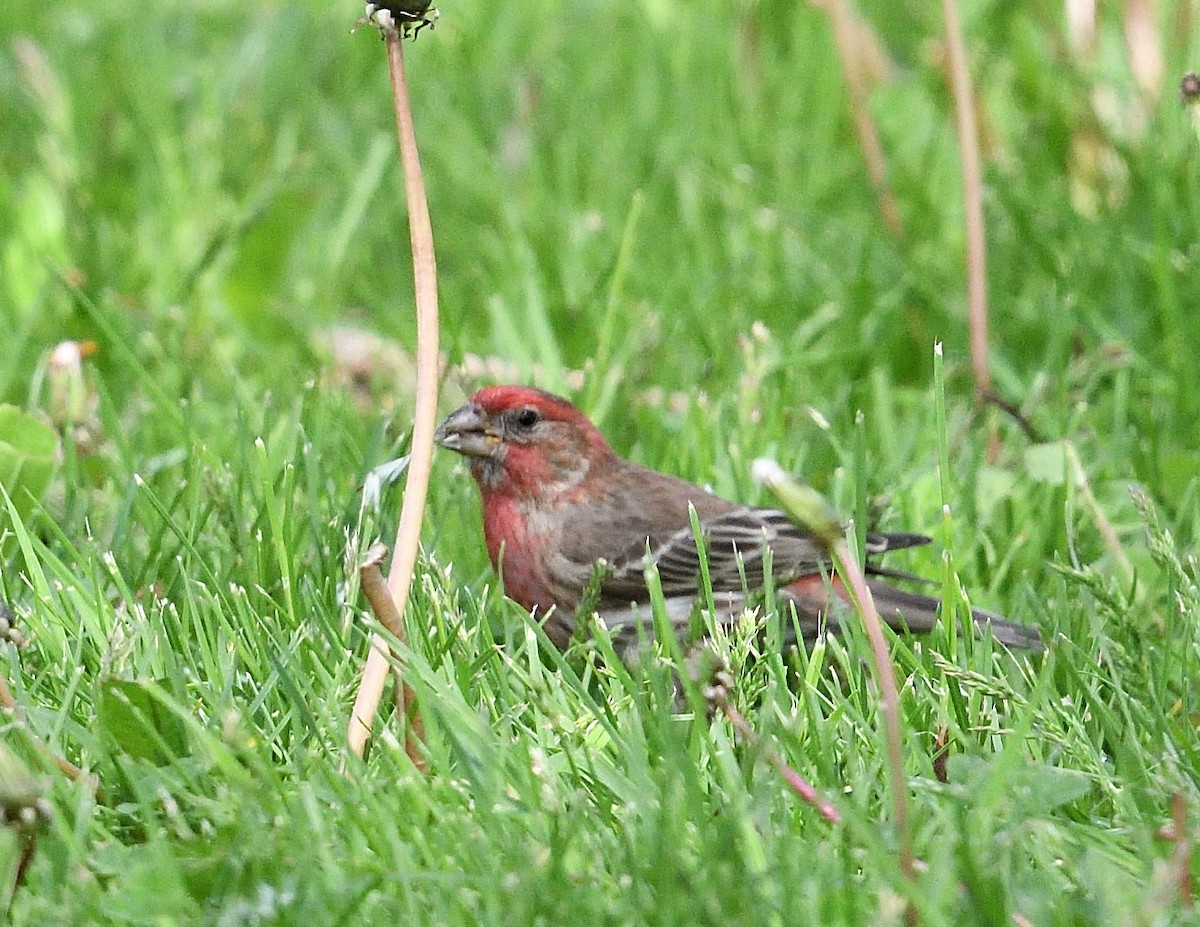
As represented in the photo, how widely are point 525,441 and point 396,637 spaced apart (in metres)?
1.41

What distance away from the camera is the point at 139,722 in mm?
2527

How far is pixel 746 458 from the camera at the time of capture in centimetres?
400

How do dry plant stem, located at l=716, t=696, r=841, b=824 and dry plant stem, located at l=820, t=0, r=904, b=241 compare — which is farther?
dry plant stem, located at l=820, t=0, r=904, b=241

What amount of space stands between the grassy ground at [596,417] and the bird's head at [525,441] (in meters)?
0.13

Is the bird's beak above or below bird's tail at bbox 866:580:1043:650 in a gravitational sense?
above

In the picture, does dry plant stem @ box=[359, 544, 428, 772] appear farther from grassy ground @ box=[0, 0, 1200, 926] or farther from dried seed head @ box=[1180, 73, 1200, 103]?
dried seed head @ box=[1180, 73, 1200, 103]

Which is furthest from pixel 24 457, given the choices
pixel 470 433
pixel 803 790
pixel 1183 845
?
pixel 1183 845

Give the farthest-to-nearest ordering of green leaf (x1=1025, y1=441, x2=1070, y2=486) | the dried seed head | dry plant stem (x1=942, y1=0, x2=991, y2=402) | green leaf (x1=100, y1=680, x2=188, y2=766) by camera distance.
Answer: dry plant stem (x1=942, y1=0, x2=991, y2=402)
green leaf (x1=1025, y1=441, x2=1070, y2=486)
the dried seed head
green leaf (x1=100, y1=680, x2=188, y2=766)

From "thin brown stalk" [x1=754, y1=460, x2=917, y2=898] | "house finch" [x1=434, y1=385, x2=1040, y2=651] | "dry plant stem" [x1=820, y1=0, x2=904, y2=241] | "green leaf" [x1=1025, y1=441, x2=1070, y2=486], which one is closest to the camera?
"thin brown stalk" [x1=754, y1=460, x2=917, y2=898]

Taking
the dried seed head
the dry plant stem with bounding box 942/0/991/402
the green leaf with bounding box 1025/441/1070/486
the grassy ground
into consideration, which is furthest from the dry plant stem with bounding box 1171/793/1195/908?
the dry plant stem with bounding box 942/0/991/402

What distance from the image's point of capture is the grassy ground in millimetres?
2299

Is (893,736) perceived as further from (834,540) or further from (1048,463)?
(1048,463)

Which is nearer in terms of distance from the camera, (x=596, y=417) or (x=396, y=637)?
(x=396, y=637)

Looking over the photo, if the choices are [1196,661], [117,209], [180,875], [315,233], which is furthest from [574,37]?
[180,875]
